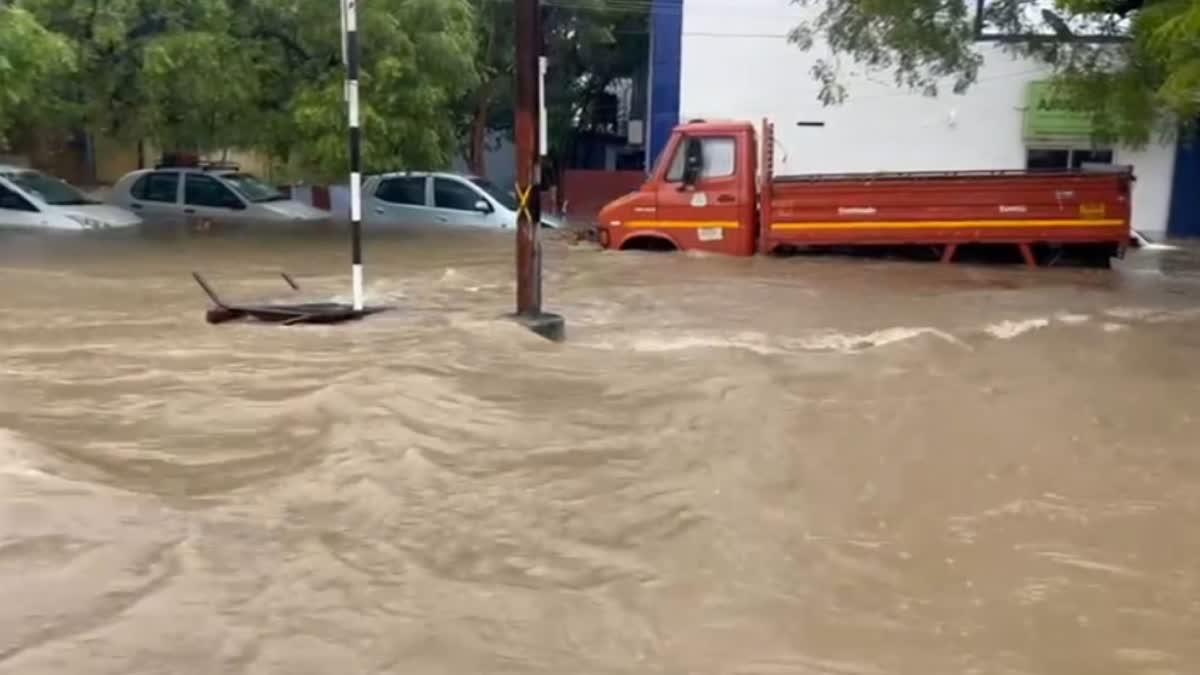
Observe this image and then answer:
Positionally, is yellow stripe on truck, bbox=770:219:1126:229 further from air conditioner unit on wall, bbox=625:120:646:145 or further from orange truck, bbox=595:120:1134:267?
air conditioner unit on wall, bbox=625:120:646:145

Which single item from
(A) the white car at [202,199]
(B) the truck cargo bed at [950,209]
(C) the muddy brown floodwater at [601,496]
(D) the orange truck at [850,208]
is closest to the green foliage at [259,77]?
(A) the white car at [202,199]

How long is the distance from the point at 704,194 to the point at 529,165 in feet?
17.8

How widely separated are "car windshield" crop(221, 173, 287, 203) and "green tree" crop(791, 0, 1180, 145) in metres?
9.13

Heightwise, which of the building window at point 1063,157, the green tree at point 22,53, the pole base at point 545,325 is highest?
the green tree at point 22,53

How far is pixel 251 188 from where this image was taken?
70.3 ft

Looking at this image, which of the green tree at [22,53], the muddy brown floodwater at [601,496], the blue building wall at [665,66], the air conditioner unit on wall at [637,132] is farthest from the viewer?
the air conditioner unit on wall at [637,132]

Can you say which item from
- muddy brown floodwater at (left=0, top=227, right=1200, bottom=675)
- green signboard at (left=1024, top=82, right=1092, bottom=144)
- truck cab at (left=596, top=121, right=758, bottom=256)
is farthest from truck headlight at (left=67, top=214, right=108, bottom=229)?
green signboard at (left=1024, top=82, right=1092, bottom=144)

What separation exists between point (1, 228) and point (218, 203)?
334 centimetres

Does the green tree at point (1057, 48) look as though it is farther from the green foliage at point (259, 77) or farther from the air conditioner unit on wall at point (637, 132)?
the air conditioner unit on wall at point (637, 132)

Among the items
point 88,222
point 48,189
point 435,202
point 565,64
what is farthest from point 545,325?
point 565,64

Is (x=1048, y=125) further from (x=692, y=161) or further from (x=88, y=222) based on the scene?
(x=88, y=222)

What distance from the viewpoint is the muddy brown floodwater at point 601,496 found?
4.38m

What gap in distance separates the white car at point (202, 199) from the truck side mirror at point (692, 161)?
796 cm

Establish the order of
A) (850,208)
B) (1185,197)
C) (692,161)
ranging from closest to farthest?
1. (850,208)
2. (692,161)
3. (1185,197)
